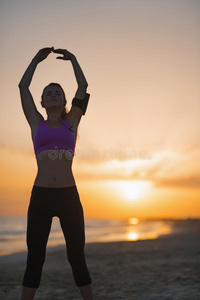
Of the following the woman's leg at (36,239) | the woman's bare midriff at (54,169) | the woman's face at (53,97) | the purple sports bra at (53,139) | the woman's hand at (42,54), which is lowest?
the woman's leg at (36,239)

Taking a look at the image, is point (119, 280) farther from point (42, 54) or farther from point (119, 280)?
point (42, 54)

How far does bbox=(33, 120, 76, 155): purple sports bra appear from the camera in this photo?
165 inches

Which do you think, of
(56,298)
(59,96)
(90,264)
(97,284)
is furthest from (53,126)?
(90,264)

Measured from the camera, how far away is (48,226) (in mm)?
4129

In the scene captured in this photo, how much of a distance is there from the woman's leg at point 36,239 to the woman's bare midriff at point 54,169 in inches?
6.1

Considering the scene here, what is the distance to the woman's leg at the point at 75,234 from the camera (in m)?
4.12

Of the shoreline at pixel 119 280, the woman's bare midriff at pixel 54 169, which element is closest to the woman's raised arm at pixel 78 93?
the woman's bare midriff at pixel 54 169

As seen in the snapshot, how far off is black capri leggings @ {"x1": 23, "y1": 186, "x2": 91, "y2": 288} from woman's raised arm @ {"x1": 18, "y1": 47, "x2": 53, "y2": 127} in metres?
0.87

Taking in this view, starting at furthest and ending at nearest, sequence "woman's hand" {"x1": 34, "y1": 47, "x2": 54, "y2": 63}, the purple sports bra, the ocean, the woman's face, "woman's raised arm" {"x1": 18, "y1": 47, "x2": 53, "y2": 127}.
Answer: the ocean, "woman's hand" {"x1": 34, "y1": 47, "x2": 54, "y2": 63}, "woman's raised arm" {"x1": 18, "y1": 47, "x2": 53, "y2": 127}, the woman's face, the purple sports bra

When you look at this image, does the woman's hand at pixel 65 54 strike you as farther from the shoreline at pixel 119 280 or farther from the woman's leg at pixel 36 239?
the shoreline at pixel 119 280

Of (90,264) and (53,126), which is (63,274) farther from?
(53,126)

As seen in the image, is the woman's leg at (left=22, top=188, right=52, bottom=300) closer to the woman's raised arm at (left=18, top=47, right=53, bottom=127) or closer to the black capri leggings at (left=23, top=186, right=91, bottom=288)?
the black capri leggings at (left=23, top=186, right=91, bottom=288)

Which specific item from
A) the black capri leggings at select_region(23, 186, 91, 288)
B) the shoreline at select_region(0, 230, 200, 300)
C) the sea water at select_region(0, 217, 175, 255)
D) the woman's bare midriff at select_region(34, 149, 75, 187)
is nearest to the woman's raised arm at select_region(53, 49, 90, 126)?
the woman's bare midriff at select_region(34, 149, 75, 187)

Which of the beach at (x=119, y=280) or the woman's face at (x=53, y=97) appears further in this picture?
the beach at (x=119, y=280)
